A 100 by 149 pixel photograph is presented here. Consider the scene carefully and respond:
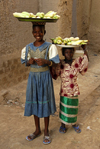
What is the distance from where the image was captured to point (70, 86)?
2662 millimetres

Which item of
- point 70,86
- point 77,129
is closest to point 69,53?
point 70,86

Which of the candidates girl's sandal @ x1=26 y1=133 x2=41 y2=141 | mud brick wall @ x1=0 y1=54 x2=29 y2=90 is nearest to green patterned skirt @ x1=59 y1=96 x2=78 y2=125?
girl's sandal @ x1=26 y1=133 x2=41 y2=141

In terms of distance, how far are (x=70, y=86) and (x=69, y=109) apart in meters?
0.40

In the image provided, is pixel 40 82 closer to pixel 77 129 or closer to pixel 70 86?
pixel 70 86

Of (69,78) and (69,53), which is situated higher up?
(69,53)

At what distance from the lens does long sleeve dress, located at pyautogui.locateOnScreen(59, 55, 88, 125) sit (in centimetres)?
263

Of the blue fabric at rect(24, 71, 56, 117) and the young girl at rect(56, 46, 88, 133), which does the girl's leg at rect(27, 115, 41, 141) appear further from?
the young girl at rect(56, 46, 88, 133)

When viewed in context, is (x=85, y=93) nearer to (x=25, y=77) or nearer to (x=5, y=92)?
(x=25, y=77)

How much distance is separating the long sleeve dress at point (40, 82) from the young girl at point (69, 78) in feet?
0.92

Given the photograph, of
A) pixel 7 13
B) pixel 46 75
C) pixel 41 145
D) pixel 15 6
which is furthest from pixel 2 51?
pixel 41 145

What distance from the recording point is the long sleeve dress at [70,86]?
2.63 m

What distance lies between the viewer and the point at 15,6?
4.34m

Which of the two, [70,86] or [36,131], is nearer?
[70,86]

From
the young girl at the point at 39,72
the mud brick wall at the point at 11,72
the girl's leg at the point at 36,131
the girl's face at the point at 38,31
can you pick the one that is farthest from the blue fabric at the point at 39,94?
the mud brick wall at the point at 11,72
